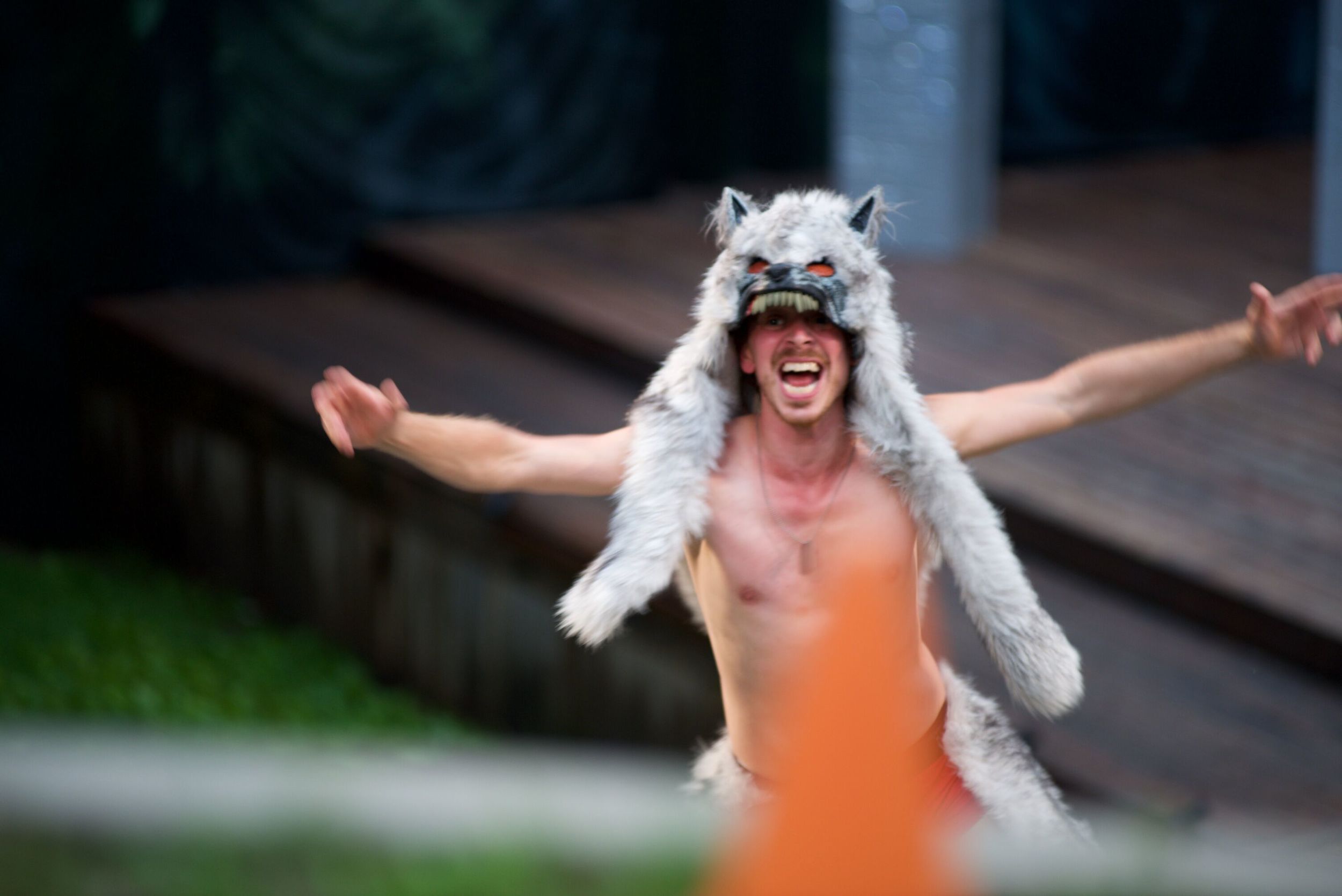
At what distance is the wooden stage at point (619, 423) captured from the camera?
4.68 meters

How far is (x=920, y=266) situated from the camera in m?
7.72

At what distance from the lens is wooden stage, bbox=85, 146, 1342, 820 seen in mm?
4676

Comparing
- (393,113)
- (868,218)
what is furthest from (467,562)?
(868,218)

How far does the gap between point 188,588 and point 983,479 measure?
342cm

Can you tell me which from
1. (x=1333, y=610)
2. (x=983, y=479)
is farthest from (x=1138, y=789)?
(x=983, y=479)

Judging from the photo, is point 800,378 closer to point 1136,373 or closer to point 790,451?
point 790,451

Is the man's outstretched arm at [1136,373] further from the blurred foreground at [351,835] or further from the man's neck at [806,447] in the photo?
the blurred foreground at [351,835]

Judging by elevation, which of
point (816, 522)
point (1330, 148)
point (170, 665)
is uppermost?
point (1330, 148)

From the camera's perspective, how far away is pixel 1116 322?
6.83 meters

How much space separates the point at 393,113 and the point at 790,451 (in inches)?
228

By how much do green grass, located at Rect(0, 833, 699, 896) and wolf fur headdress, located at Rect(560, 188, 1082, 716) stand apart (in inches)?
43.1

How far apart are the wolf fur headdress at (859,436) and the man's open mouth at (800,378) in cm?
8

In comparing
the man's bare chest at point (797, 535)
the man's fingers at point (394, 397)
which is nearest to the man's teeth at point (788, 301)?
the man's bare chest at point (797, 535)

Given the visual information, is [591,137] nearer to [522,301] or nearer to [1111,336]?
[522,301]
